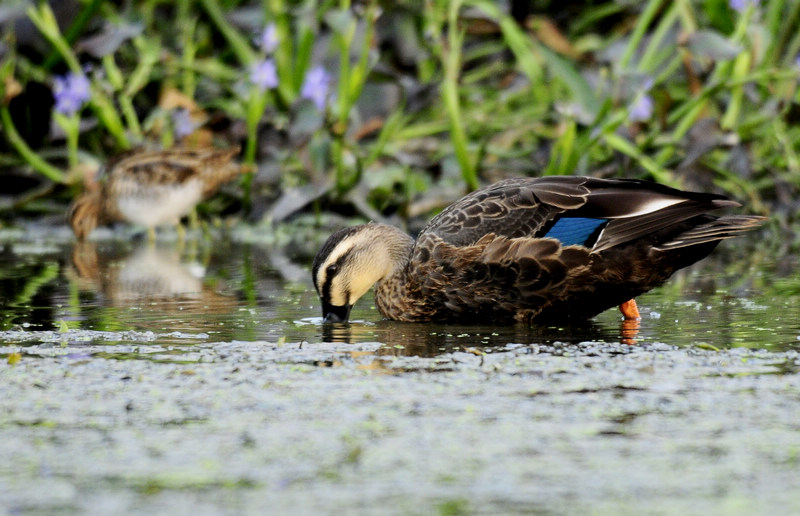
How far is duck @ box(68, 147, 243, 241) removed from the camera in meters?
10.8

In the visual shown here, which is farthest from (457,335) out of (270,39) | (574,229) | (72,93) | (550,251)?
(72,93)

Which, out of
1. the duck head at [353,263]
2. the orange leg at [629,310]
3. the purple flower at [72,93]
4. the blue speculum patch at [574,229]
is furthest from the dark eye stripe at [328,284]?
the purple flower at [72,93]

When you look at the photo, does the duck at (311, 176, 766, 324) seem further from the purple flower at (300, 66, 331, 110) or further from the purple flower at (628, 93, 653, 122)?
the purple flower at (300, 66, 331, 110)

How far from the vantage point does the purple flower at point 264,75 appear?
409 inches

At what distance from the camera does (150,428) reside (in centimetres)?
381

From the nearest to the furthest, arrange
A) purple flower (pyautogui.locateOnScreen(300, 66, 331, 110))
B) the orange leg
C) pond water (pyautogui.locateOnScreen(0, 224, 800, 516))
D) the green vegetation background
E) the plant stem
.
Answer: pond water (pyautogui.locateOnScreen(0, 224, 800, 516))
the orange leg
the green vegetation background
purple flower (pyautogui.locateOnScreen(300, 66, 331, 110))
the plant stem

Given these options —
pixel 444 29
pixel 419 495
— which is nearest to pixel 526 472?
pixel 419 495

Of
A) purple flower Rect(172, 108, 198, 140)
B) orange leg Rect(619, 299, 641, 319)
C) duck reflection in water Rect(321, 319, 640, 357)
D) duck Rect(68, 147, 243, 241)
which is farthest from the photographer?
purple flower Rect(172, 108, 198, 140)

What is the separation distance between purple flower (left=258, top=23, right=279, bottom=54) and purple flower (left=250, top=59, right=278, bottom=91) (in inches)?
4.4

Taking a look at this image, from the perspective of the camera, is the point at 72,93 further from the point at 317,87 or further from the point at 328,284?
the point at 328,284

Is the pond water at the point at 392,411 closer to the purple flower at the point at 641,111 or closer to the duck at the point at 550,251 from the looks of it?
the duck at the point at 550,251

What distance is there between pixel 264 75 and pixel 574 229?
5.09 metres

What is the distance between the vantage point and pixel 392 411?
400 cm

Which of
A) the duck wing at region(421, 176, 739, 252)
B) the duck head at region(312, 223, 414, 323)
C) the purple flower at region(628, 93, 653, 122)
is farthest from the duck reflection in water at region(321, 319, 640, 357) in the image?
the purple flower at region(628, 93, 653, 122)
